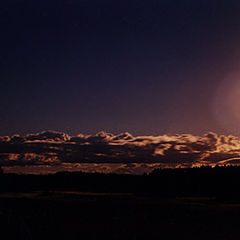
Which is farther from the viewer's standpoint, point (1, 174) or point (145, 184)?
point (1, 174)

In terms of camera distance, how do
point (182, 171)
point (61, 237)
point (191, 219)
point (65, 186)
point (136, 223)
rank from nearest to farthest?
point (61, 237), point (136, 223), point (191, 219), point (182, 171), point (65, 186)

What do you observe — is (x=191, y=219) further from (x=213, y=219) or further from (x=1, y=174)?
(x=1, y=174)

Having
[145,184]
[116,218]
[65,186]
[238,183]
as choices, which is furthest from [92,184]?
[116,218]

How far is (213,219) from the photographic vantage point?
39.7 meters

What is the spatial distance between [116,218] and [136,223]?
13.7ft

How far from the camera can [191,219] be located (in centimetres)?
3928

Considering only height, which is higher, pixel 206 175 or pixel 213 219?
pixel 206 175

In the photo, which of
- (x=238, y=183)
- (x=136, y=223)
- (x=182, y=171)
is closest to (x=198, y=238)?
(x=136, y=223)

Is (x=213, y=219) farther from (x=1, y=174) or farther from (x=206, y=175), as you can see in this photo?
(x=1, y=174)

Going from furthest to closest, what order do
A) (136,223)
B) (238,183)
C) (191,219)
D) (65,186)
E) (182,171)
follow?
(65,186) < (182,171) < (238,183) < (191,219) < (136,223)

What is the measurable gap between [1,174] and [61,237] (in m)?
130

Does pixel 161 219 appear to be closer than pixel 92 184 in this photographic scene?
Yes

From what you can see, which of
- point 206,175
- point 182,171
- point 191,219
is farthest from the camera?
point 182,171

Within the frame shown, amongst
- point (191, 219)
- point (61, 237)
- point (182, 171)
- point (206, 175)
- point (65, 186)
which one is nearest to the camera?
point (61, 237)
